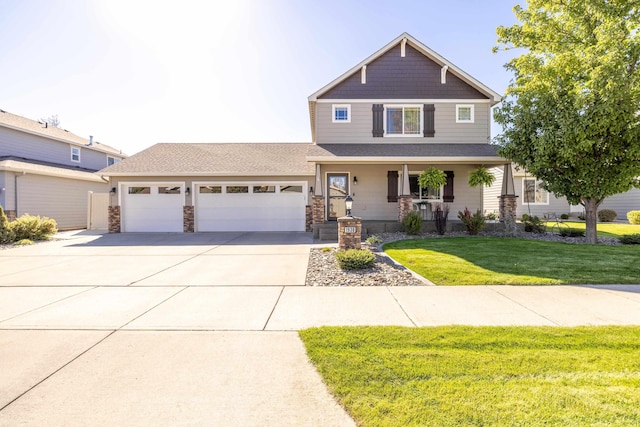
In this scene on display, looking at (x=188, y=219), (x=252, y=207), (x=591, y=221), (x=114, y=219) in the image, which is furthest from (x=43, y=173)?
(x=591, y=221)

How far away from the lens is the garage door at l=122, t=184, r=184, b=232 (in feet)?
47.1

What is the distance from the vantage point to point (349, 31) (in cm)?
1196

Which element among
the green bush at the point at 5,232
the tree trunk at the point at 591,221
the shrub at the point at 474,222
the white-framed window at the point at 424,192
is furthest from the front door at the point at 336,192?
the green bush at the point at 5,232

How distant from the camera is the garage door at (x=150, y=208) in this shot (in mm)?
14367

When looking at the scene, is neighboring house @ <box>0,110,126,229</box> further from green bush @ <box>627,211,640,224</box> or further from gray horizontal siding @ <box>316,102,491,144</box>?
green bush @ <box>627,211,640,224</box>

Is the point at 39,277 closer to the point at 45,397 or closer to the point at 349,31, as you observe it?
the point at 45,397

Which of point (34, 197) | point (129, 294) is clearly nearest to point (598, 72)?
point (129, 294)

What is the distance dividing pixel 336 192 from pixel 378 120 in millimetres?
3731

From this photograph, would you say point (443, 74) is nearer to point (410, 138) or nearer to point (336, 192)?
point (410, 138)

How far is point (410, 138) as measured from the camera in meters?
13.9

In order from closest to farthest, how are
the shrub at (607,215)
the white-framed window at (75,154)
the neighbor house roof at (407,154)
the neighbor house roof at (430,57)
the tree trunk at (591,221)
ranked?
the tree trunk at (591,221)
the neighbor house roof at (407,154)
the neighbor house roof at (430,57)
the shrub at (607,215)
the white-framed window at (75,154)

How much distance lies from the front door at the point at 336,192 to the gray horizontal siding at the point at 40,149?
1766cm

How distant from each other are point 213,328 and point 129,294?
2.39 meters

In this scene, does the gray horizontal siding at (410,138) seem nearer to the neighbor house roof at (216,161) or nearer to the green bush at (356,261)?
the neighbor house roof at (216,161)
